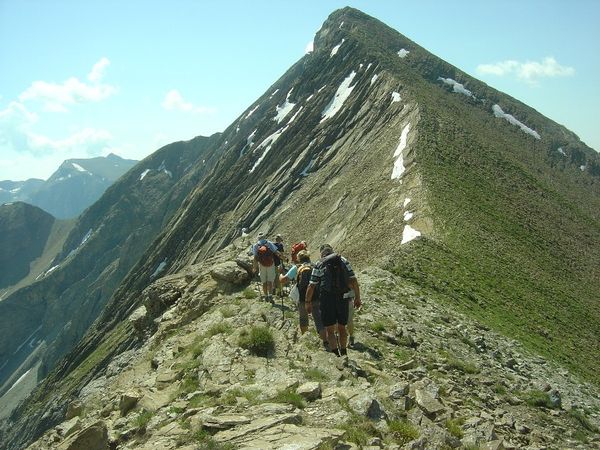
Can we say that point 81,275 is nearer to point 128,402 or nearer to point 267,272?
point 267,272

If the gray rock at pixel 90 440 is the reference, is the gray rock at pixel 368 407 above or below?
above

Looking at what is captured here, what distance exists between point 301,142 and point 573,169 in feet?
123

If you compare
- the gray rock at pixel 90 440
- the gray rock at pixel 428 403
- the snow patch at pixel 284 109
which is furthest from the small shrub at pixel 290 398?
the snow patch at pixel 284 109

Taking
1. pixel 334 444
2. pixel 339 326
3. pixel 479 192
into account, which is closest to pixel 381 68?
pixel 479 192

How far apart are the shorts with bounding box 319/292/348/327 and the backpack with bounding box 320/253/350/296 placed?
0.14 meters

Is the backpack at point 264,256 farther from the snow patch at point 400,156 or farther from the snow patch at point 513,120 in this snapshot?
the snow patch at point 513,120

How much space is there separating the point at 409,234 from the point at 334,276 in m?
18.4

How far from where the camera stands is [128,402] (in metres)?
11.0

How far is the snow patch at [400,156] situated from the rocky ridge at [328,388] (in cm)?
2340

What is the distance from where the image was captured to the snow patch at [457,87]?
266ft

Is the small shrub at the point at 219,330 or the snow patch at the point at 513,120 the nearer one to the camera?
the small shrub at the point at 219,330

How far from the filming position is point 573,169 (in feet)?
228

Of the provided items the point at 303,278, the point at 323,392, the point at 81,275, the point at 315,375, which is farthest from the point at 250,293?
the point at 81,275

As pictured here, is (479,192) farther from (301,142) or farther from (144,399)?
(301,142)
